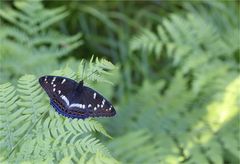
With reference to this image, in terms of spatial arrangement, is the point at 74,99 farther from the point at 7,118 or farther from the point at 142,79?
the point at 142,79

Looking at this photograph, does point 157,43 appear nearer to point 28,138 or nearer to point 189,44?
point 189,44

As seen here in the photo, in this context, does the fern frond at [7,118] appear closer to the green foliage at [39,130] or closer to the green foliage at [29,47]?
the green foliage at [39,130]

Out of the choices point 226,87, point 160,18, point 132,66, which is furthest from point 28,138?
point 160,18

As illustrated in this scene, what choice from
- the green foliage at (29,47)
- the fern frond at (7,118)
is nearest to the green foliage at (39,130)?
the fern frond at (7,118)

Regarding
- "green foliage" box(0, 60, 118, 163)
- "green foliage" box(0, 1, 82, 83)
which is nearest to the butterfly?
"green foliage" box(0, 60, 118, 163)

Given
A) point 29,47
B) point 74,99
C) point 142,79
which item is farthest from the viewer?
point 142,79

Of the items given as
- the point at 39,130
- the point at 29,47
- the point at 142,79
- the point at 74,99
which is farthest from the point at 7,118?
the point at 142,79
